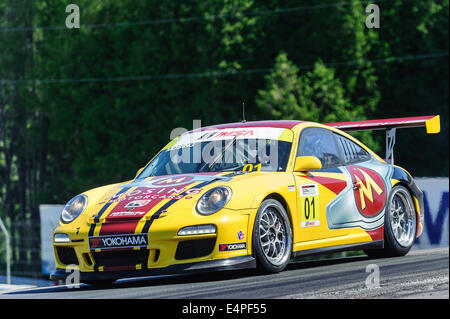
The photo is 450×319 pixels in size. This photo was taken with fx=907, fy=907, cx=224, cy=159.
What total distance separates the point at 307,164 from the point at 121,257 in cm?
199

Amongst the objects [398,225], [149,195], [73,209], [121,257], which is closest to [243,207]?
[149,195]

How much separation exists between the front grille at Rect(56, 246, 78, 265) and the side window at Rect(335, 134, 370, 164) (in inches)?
124

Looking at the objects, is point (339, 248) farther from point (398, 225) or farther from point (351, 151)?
point (351, 151)

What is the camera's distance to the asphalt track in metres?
6.22

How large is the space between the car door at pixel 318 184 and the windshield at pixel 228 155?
0.23 meters

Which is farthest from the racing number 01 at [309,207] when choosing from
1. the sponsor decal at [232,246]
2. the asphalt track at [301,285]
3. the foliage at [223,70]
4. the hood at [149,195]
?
the foliage at [223,70]

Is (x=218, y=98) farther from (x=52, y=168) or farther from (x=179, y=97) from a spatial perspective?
(x=52, y=168)

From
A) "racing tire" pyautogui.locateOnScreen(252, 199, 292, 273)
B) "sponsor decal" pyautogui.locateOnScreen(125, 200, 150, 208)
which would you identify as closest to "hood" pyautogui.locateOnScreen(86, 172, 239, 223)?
"sponsor decal" pyautogui.locateOnScreen(125, 200, 150, 208)

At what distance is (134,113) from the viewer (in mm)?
38250

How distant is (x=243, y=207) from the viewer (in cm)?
755

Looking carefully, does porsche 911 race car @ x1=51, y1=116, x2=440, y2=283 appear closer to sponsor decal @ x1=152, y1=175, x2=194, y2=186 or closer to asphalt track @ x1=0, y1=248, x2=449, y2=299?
sponsor decal @ x1=152, y1=175, x2=194, y2=186

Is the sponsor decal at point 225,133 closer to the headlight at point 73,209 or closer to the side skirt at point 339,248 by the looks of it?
the side skirt at point 339,248
